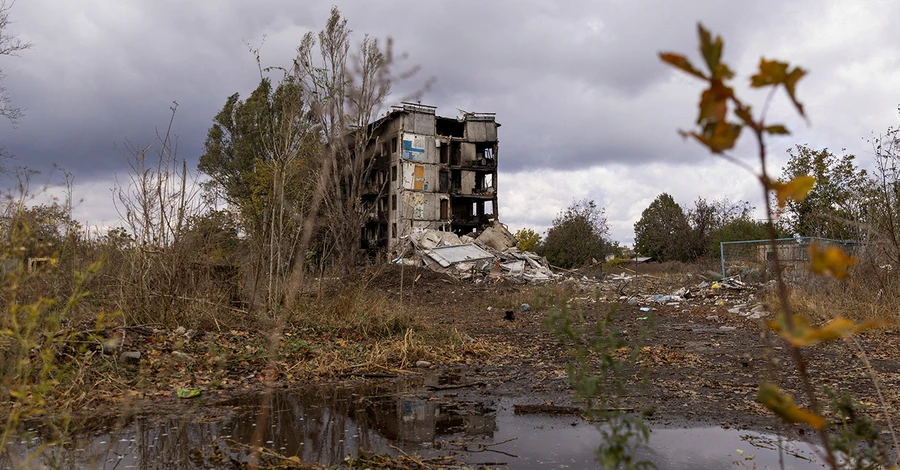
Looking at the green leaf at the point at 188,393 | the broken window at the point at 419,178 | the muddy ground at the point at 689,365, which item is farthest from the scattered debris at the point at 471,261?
the green leaf at the point at 188,393

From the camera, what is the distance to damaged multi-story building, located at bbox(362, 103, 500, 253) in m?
39.2

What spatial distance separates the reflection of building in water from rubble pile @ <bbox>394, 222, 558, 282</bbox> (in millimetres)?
18863

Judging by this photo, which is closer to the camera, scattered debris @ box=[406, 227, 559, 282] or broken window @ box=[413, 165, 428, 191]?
scattered debris @ box=[406, 227, 559, 282]

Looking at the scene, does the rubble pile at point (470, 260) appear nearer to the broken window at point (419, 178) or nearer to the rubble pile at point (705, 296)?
the rubble pile at point (705, 296)

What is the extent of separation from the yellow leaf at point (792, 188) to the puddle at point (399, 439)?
2.82m

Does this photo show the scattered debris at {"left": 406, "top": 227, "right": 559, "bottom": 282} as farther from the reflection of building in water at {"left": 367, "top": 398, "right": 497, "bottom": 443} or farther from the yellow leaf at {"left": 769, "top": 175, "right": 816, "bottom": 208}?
the yellow leaf at {"left": 769, "top": 175, "right": 816, "bottom": 208}

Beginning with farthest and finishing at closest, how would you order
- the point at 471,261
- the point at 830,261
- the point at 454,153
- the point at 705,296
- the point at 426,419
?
the point at 454,153 → the point at 471,261 → the point at 705,296 → the point at 426,419 → the point at 830,261

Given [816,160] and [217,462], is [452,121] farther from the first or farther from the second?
[217,462]

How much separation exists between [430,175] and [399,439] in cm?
3639

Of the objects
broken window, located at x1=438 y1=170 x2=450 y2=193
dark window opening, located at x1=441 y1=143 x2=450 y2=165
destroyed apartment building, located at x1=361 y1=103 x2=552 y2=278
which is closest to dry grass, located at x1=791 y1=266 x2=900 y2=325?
destroyed apartment building, located at x1=361 y1=103 x2=552 y2=278

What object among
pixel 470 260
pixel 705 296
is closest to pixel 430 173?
pixel 470 260

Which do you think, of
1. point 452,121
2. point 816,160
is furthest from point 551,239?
point 816,160

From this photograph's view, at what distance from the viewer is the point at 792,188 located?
75 centimetres

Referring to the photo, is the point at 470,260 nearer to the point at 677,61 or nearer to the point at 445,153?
the point at 445,153
